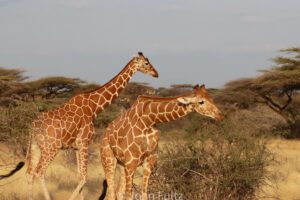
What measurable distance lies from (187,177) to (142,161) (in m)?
1.43

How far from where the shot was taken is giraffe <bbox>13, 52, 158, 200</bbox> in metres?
8.77

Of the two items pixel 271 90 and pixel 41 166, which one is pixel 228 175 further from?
pixel 271 90

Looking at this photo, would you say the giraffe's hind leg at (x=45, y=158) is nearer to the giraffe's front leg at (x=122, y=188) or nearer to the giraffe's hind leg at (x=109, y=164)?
the giraffe's hind leg at (x=109, y=164)

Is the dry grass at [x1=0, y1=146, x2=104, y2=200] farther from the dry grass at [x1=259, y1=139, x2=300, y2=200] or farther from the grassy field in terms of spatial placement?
the dry grass at [x1=259, y1=139, x2=300, y2=200]

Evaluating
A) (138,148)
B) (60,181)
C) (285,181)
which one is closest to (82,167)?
(138,148)

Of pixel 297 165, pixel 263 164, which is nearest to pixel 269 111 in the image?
pixel 297 165

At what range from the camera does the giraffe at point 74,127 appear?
8.77m

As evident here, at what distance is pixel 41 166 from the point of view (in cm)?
880

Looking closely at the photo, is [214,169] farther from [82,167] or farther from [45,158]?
[45,158]

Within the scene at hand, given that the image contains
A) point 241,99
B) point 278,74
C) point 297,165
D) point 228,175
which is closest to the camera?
point 228,175

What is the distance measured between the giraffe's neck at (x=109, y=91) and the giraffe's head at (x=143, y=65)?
7 cm

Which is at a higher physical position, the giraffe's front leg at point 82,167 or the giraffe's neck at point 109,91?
the giraffe's neck at point 109,91

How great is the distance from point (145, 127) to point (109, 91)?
1821 millimetres

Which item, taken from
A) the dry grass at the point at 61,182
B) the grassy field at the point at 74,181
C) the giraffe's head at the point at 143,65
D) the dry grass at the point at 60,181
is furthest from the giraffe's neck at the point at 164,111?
the dry grass at the point at 61,182
